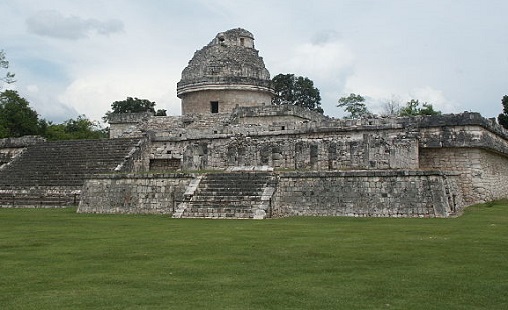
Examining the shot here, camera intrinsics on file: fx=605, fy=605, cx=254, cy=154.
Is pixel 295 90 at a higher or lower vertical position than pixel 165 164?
higher

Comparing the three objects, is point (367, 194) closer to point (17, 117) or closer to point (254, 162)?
point (254, 162)

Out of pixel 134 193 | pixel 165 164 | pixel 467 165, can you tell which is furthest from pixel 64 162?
pixel 467 165

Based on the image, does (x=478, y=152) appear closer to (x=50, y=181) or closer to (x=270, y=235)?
(x=270, y=235)

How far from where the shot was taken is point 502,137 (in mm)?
20984

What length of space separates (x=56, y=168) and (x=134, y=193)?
6764 mm

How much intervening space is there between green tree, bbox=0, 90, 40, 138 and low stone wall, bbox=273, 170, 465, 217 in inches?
935

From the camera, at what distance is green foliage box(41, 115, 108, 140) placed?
37.5 meters

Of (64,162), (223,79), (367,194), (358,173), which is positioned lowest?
(367,194)

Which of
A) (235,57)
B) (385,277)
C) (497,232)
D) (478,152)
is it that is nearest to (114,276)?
(385,277)

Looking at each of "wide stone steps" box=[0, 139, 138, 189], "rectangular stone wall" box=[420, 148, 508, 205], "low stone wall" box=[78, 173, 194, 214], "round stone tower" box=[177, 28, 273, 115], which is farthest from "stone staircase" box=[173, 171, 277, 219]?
"round stone tower" box=[177, 28, 273, 115]

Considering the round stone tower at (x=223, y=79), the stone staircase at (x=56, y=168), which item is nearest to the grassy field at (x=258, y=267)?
the stone staircase at (x=56, y=168)

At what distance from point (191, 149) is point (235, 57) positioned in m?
9.30

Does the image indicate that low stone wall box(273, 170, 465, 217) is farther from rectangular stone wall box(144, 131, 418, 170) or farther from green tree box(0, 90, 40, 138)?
green tree box(0, 90, 40, 138)

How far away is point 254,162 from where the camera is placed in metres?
19.1
